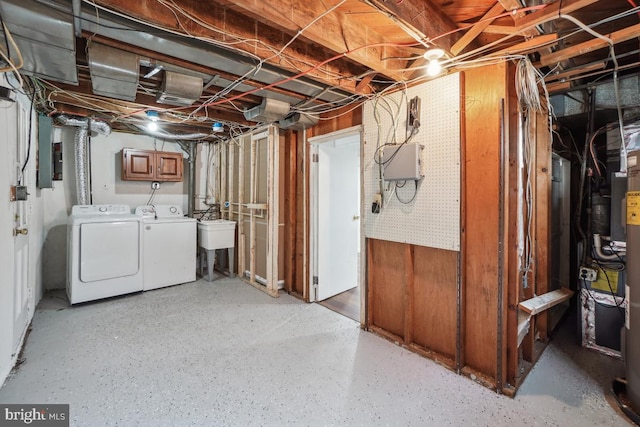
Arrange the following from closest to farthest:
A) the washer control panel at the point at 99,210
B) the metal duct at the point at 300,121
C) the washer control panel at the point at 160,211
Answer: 1. the metal duct at the point at 300,121
2. the washer control panel at the point at 99,210
3. the washer control panel at the point at 160,211

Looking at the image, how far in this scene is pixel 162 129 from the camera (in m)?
3.96

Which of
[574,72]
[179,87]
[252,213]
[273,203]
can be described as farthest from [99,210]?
[574,72]

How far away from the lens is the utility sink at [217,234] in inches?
158

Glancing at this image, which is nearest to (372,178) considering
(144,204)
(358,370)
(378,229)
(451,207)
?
(378,229)

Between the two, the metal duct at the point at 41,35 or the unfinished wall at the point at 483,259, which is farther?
the unfinished wall at the point at 483,259

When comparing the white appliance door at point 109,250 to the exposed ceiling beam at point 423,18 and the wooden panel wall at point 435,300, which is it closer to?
the wooden panel wall at point 435,300

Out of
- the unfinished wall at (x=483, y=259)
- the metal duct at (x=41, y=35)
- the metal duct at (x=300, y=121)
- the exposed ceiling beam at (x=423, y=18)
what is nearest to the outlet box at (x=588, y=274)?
the unfinished wall at (x=483, y=259)

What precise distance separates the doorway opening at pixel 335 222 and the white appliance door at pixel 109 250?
220cm

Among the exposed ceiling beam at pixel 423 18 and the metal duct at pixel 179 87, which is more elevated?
the exposed ceiling beam at pixel 423 18

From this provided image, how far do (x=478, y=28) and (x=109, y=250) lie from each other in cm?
403

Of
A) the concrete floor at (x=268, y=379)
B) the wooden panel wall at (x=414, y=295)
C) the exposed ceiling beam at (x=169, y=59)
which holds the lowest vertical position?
the concrete floor at (x=268, y=379)

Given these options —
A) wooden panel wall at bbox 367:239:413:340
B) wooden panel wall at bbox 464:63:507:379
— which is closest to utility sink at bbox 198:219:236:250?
wooden panel wall at bbox 367:239:413:340

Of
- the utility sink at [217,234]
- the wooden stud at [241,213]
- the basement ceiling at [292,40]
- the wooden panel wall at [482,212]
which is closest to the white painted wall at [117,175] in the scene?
the utility sink at [217,234]

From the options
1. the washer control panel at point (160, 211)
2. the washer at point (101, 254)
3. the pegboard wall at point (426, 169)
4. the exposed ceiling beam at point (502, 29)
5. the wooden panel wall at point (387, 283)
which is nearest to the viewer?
the exposed ceiling beam at point (502, 29)
